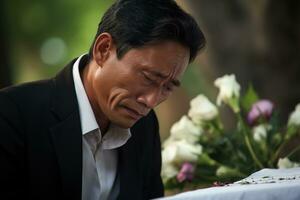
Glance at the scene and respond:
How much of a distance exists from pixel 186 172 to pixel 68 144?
715 mm

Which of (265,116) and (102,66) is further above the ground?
(102,66)

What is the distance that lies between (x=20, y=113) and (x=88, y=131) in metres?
0.20

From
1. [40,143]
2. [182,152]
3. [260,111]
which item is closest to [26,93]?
[40,143]

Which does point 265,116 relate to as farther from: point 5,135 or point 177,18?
point 5,135

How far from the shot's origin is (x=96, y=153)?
7.25 feet

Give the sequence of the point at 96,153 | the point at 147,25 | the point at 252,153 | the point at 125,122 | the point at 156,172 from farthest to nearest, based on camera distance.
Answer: the point at 252,153, the point at 156,172, the point at 96,153, the point at 125,122, the point at 147,25

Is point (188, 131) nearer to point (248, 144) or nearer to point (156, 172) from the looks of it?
point (248, 144)

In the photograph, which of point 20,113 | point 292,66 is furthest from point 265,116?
point 20,113

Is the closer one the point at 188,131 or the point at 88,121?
the point at 88,121

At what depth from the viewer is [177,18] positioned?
78.5 inches

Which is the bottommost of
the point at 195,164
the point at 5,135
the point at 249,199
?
the point at 195,164

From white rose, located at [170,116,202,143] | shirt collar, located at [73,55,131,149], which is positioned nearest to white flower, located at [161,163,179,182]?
white rose, located at [170,116,202,143]

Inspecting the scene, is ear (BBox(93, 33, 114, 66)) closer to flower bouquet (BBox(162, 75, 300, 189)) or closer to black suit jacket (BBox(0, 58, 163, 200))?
black suit jacket (BBox(0, 58, 163, 200))

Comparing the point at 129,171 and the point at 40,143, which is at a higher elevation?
the point at 40,143
